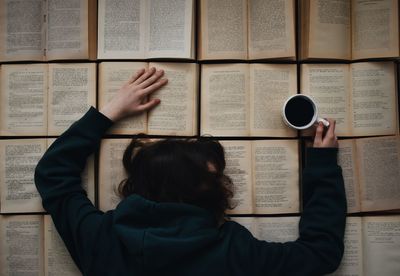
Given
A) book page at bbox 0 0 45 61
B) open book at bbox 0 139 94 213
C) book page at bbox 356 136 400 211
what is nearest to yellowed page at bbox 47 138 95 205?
open book at bbox 0 139 94 213

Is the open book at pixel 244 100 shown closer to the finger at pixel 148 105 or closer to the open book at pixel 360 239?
the finger at pixel 148 105

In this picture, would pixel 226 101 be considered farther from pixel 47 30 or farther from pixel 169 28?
pixel 47 30

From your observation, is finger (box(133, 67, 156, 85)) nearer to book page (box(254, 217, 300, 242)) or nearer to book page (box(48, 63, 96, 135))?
book page (box(48, 63, 96, 135))

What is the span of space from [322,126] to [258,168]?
0.19 meters

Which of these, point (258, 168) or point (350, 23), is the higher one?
point (350, 23)

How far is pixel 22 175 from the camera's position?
88cm

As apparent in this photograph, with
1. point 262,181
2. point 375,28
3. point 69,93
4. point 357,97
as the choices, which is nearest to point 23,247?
point 69,93

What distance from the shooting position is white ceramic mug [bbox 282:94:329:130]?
825 mm

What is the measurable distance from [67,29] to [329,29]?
673 mm

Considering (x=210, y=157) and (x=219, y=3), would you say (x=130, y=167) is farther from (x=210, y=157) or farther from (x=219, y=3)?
(x=219, y=3)

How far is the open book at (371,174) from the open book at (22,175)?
25.7 inches

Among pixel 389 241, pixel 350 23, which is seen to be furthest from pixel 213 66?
pixel 389 241

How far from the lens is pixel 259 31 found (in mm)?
881

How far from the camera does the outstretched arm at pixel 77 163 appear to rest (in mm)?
776
